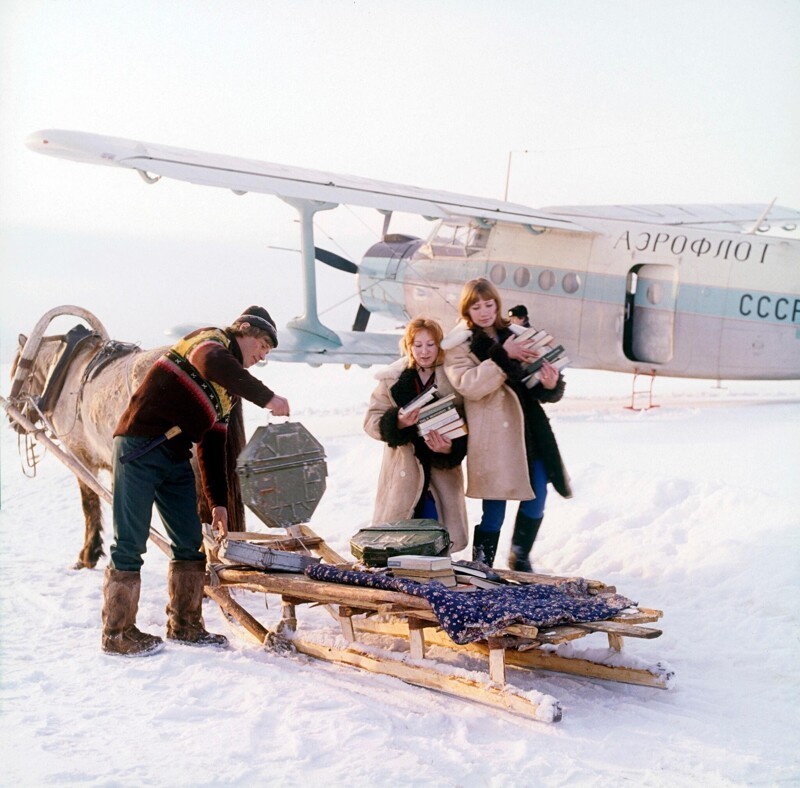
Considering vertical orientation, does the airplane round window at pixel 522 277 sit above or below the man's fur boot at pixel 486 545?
→ above

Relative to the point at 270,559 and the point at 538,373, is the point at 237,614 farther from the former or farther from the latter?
the point at 538,373

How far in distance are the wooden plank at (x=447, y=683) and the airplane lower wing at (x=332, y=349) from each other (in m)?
7.37

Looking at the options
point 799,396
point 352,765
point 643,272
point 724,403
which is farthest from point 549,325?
point 352,765

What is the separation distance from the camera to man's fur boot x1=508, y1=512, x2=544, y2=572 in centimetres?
536

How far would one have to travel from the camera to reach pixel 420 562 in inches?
167

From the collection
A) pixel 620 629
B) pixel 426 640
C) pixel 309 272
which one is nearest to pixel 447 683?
pixel 426 640

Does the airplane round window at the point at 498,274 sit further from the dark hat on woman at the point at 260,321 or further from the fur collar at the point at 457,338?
the dark hat on woman at the point at 260,321

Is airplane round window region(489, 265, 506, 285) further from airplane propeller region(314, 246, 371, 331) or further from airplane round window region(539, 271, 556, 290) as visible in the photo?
airplane propeller region(314, 246, 371, 331)

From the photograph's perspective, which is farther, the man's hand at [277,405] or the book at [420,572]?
the man's hand at [277,405]

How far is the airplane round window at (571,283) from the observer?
11.6 metres

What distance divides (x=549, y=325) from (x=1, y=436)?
8270 millimetres

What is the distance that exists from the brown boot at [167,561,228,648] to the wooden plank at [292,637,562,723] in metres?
0.54

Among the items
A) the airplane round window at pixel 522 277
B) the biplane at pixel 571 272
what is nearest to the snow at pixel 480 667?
the biplane at pixel 571 272

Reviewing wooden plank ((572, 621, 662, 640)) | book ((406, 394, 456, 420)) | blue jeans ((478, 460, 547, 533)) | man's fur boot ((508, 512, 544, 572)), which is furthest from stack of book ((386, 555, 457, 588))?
man's fur boot ((508, 512, 544, 572))
